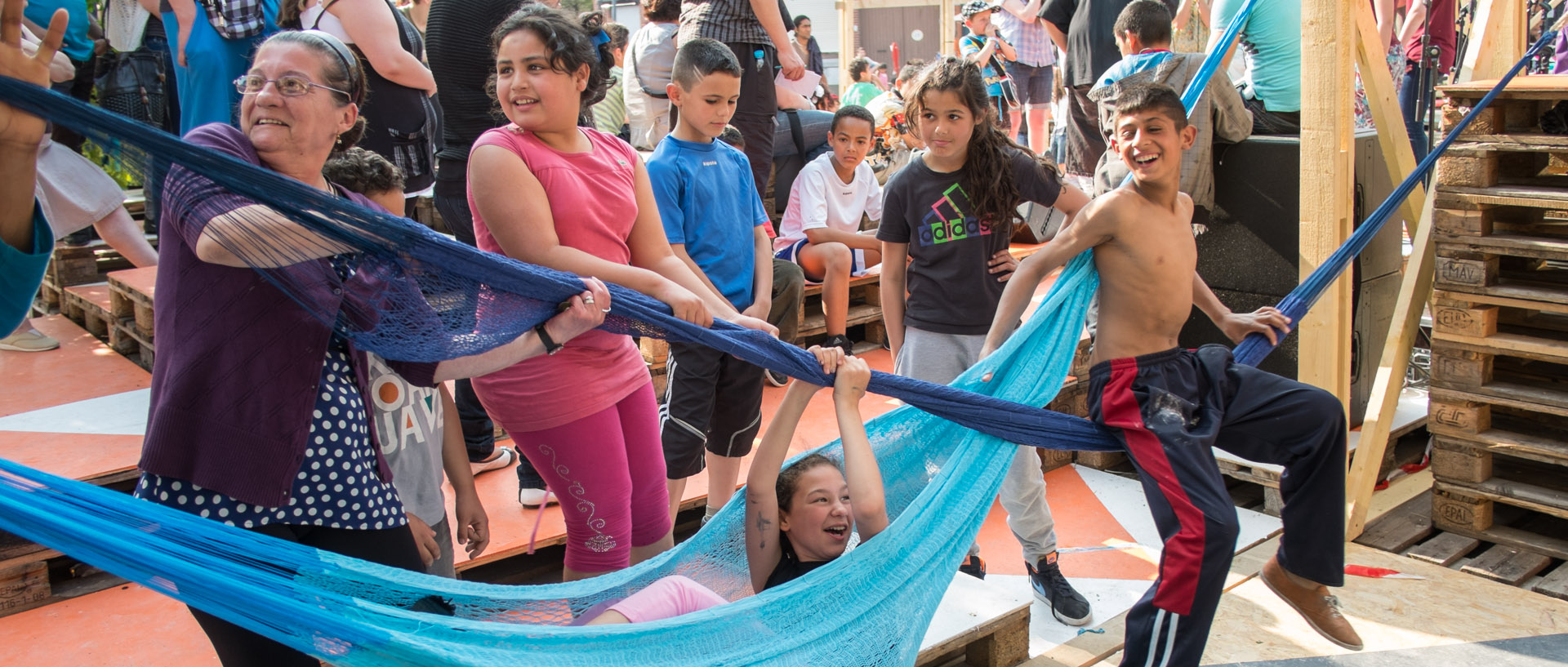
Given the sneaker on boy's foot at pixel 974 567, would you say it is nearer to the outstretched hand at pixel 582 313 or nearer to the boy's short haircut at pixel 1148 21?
the outstretched hand at pixel 582 313

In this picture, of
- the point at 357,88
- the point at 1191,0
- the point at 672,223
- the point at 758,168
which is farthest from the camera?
the point at 1191,0

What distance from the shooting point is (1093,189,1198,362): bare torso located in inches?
91.7

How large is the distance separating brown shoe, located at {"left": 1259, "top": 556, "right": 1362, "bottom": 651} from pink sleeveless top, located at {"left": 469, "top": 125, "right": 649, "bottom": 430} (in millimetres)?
1467

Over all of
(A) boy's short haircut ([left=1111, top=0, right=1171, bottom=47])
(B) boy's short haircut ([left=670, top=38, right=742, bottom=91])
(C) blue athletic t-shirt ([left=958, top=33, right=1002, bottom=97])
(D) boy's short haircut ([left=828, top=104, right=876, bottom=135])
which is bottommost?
(D) boy's short haircut ([left=828, top=104, right=876, bottom=135])

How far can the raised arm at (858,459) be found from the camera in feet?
5.85

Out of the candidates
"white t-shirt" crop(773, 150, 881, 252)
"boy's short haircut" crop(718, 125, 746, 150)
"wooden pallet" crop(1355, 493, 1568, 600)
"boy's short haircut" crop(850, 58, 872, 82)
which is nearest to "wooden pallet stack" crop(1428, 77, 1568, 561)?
"wooden pallet" crop(1355, 493, 1568, 600)

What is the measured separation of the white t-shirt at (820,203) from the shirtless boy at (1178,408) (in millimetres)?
1772

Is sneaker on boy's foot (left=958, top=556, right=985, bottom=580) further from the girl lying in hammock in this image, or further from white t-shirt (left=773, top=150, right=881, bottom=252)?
white t-shirt (left=773, top=150, right=881, bottom=252)

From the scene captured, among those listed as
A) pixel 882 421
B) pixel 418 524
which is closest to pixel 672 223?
pixel 882 421

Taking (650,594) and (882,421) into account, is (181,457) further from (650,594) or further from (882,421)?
(882,421)

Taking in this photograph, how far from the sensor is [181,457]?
130 cm

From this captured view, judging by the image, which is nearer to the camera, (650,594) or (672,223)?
(650,594)

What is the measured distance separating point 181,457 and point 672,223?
1.41 meters

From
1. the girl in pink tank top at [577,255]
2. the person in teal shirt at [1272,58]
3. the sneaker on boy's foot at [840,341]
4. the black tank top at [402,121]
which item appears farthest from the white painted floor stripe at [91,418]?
the person in teal shirt at [1272,58]
